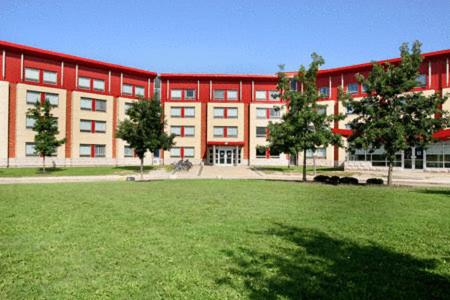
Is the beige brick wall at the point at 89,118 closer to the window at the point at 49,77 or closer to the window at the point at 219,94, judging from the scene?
the window at the point at 49,77

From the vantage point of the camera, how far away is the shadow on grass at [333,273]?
15.1 ft

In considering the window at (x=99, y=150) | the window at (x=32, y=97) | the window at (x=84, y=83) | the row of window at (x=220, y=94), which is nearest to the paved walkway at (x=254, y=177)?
the window at (x=99, y=150)

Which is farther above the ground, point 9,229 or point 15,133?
point 15,133

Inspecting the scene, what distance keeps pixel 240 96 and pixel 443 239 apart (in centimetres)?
4843

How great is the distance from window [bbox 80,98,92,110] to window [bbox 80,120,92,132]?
2009mm

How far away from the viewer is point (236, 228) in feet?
28.0

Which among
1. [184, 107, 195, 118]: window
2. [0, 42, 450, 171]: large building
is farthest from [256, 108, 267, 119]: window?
[184, 107, 195, 118]: window

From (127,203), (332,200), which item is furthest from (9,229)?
(332,200)

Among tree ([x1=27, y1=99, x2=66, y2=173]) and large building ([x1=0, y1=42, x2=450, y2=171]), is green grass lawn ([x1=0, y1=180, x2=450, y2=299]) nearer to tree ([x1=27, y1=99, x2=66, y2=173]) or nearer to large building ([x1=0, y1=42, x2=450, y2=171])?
tree ([x1=27, y1=99, x2=66, y2=173])

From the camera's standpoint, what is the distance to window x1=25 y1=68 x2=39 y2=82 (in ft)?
142

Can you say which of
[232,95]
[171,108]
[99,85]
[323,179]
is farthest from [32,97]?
[323,179]

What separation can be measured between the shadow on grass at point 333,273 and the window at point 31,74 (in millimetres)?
46779

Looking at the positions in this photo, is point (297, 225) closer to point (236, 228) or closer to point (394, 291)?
point (236, 228)

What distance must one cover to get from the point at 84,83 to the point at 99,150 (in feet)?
32.8
